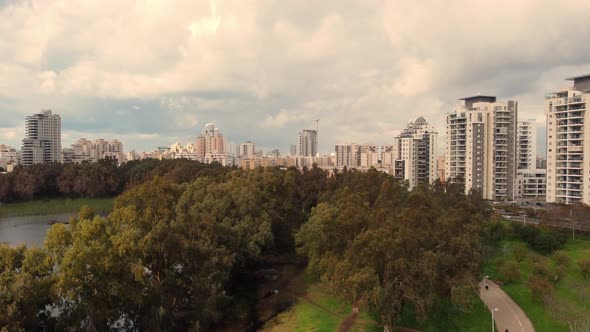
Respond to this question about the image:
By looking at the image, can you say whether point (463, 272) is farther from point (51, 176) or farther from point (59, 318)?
point (51, 176)

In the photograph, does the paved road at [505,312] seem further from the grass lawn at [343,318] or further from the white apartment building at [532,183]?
the white apartment building at [532,183]

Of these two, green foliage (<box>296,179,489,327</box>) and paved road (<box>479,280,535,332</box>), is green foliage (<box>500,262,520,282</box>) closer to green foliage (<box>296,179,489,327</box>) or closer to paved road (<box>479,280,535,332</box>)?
paved road (<box>479,280,535,332</box>)

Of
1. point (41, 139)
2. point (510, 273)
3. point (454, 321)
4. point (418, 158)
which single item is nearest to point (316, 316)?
point (454, 321)

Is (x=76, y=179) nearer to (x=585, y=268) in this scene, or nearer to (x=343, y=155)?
(x=585, y=268)

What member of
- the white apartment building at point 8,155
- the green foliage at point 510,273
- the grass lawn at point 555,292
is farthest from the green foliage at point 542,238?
the white apartment building at point 8,155

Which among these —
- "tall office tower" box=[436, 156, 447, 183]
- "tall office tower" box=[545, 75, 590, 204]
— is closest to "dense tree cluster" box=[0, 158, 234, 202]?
"tall office tower" box=[436, 156, 447, 183]

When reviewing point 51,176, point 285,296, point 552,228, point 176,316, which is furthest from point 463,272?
point 51,176
